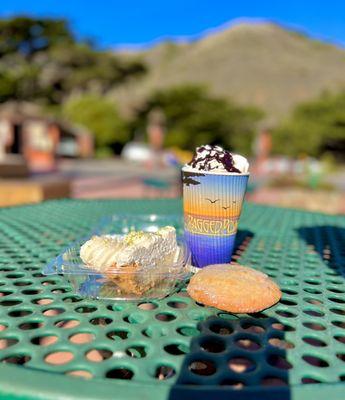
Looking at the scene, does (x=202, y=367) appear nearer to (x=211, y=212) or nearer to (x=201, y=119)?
(x=211, y=212)

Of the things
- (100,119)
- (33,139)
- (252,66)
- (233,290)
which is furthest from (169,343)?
(252,66)

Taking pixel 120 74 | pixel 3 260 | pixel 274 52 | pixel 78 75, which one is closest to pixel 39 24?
pixel 78 75

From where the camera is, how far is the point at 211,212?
0.95 m

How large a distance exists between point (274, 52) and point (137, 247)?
83.7 metres

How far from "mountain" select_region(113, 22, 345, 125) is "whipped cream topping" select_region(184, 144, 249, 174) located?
33.6 meters

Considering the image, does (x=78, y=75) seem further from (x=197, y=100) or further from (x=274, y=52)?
(x=274, y=52)

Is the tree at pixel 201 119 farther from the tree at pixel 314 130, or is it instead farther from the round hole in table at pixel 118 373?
the round hole in table at pixel 118 373

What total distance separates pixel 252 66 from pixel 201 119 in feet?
150

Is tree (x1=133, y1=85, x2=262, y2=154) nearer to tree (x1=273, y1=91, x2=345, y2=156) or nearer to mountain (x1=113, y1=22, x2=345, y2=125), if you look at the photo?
tree (x1=273, y1=91, x2=345, y2=156)

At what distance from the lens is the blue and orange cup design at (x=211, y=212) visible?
93 centimetres

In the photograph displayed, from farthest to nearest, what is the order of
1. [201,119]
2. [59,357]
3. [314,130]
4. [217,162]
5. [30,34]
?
[30,34] < [201,119] < [314,130] < [217,162] < [59,357]

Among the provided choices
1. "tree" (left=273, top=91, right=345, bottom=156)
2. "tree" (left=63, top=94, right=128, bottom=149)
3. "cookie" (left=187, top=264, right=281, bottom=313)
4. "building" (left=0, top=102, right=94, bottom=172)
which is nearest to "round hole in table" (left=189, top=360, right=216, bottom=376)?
"cookie" (left=187, top=264, right=281, bottom=313)

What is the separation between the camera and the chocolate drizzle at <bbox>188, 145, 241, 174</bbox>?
0.94 metres

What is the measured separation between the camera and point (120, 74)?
111 feet
